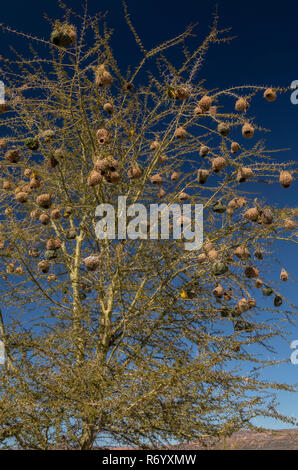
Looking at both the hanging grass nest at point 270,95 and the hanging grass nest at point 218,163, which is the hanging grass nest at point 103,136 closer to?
the hanging grass nest at point 218,163

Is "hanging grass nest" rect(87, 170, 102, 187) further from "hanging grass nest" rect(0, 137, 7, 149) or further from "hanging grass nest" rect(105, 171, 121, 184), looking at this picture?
"hanging grass nest" rect(0, 137, 7, 149)

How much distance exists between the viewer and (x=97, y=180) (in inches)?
153

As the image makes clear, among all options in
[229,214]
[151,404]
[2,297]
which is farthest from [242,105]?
[2,297]

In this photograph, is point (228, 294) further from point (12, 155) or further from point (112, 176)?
point (12, 155)

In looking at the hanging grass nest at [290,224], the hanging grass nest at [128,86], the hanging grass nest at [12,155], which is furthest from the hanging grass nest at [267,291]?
the hanging grass nest at [12,155]

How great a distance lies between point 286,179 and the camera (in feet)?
13.7

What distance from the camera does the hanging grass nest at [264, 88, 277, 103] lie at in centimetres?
412

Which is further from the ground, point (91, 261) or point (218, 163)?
point (218, 163)

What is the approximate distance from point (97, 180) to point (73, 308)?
2570 mm

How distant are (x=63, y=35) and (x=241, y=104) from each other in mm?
1906

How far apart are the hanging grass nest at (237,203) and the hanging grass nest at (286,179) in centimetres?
74

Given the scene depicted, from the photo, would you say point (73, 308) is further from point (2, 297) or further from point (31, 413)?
point (31, 413)

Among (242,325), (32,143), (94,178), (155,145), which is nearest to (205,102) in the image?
(155,145)

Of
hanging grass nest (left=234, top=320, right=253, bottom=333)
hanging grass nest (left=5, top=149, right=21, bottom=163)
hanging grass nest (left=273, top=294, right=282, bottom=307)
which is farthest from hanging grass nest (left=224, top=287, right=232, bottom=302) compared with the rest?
hanging grass nest (left=5, top=149, right=21, bottom=163)
